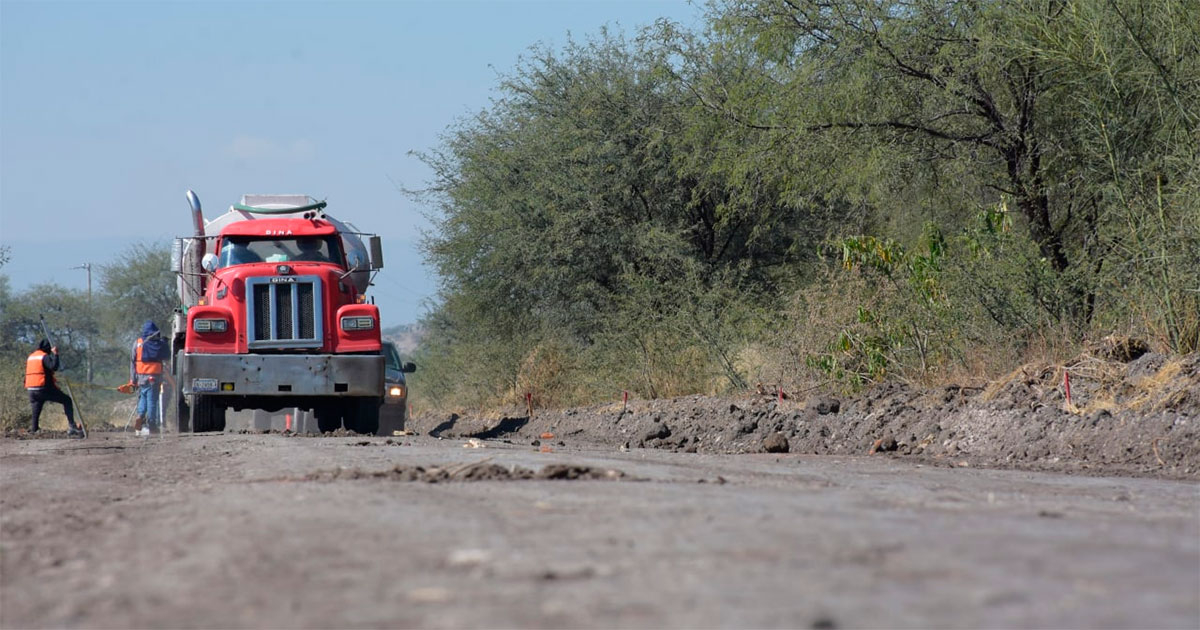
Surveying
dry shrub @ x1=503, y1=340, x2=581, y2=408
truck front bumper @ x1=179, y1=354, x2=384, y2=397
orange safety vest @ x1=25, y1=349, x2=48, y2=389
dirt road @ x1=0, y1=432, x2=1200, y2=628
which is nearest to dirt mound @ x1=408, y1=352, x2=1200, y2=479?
dirt road @ x1=0, y1=432, x2=1200, y2=628

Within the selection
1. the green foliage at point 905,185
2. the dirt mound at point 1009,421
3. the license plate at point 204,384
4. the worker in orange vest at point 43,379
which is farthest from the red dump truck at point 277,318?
the green foliage at point 905,185

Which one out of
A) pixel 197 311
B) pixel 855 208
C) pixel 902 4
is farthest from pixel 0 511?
pixel 855 208

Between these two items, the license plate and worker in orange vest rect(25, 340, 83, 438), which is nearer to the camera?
the license plate

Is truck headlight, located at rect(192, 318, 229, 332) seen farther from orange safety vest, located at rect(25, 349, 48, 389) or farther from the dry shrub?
the dry shrub

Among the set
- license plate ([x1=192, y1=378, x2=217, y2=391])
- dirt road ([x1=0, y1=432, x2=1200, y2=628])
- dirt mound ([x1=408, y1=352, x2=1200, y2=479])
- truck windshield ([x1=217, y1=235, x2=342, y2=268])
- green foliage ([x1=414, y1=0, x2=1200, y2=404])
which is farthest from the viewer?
truck windshield ([x1=217, y1=235, x2=342, y2=268])

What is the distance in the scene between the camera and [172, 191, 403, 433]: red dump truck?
56.1 ft

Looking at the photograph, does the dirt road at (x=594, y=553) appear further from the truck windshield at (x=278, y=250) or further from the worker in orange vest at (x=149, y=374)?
the worker in orange vest at (x=149, y=374)

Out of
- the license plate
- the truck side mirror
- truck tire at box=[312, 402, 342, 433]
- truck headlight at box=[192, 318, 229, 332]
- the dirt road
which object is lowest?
the dirt road

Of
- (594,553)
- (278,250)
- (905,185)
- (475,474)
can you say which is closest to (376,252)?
(278,250)

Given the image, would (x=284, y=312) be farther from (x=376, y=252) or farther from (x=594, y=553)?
(x=594, y=553)

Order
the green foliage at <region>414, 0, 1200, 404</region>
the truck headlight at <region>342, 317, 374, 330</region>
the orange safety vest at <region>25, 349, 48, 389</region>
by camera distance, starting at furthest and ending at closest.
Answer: the orange safety vest at <region>25, 349, 48, 389</region>, the truck headlight at <region>342, 317, 374, 330</region>, the green foliage at <region>414, 0, 1200, 404</region>

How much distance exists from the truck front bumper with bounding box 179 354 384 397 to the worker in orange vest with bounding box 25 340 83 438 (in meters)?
4.24

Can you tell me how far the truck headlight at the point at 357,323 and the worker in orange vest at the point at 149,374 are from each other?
4.36 meters

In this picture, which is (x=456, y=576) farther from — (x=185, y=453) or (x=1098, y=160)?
(x=1098, y=160)
